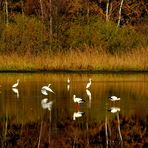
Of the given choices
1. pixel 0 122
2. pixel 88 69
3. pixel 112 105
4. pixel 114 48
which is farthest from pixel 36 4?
pixel 0 122

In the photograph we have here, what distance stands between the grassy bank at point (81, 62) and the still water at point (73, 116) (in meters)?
6.20

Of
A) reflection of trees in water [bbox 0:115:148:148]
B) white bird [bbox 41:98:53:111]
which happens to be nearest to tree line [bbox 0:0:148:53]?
white bird [bbox 41:98:53:111]

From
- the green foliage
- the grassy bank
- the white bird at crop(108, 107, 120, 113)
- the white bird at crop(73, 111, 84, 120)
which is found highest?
the green foliage

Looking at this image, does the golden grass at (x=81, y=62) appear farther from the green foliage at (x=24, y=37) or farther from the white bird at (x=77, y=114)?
the white bird at (x=77, y=114)

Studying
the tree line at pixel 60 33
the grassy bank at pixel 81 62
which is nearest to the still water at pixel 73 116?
the grassy bank at pixel 81 62

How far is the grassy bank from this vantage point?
31.4 metres

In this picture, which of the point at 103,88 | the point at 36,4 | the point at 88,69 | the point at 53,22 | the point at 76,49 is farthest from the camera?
the point at 36,4

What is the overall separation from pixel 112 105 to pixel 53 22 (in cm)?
1870

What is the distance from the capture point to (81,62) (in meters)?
31.5

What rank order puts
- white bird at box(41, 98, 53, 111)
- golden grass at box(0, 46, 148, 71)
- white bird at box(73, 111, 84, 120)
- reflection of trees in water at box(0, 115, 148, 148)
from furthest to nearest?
golden grass at box(0, 46, 148, 71), white bird at box(41, 98, 53, 111), white bird at box(73, 111, 84, 120), reflection of trees in water at box(0, 115, 148, 148)

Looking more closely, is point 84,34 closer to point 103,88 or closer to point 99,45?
point 99,45

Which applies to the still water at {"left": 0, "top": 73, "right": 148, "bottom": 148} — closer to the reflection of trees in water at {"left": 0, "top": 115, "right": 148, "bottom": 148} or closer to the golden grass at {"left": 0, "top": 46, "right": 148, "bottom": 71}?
the reflection of trees in water at {"left": 0, "top": 115, "right": 148, "bottom": 148}

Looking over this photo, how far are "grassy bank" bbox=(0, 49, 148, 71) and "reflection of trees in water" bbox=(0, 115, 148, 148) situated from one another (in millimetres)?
15164

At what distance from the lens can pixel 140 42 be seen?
35.7 meters
